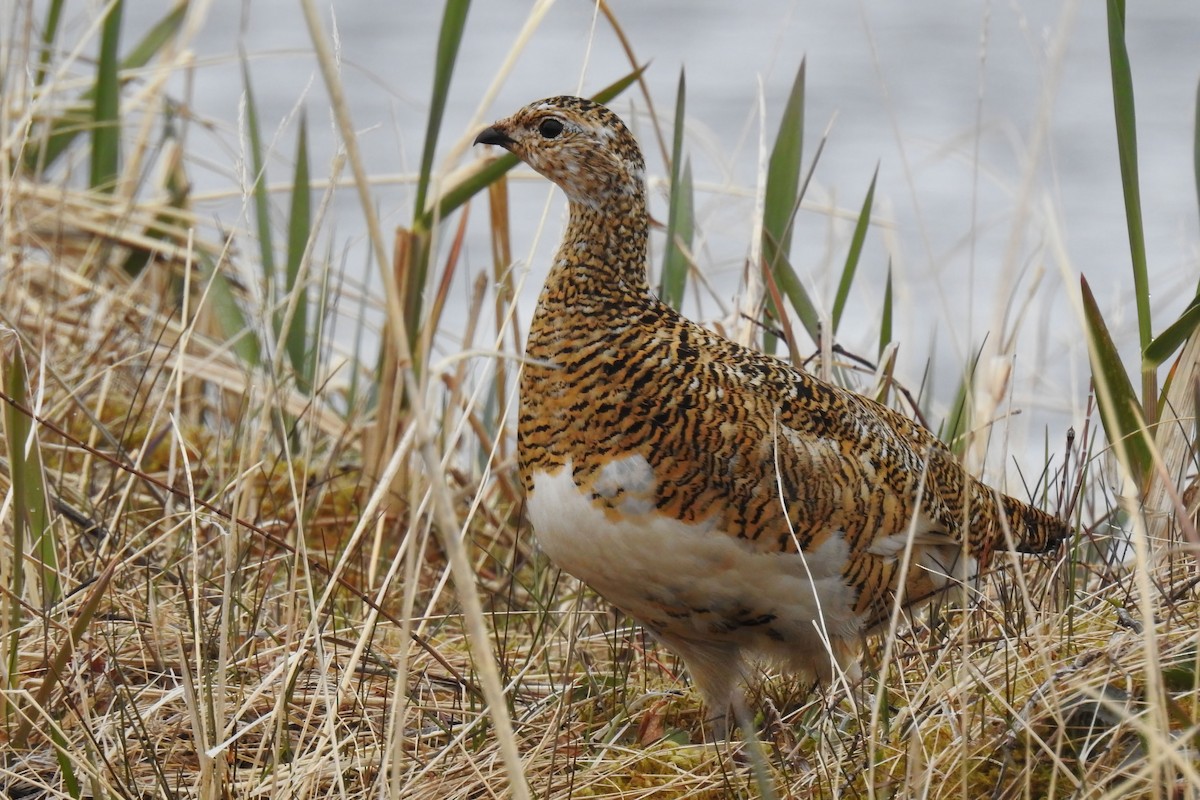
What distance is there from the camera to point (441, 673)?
3252 millimetres

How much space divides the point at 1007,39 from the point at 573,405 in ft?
41.1

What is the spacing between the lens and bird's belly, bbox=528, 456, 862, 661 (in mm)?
2781

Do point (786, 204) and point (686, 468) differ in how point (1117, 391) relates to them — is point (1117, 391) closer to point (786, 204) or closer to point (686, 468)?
point (686, 468)

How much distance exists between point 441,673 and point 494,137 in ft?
3.75

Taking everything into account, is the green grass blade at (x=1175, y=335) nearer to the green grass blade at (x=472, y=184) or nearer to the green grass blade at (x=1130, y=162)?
the green grass blade at (x=1130, y=162)

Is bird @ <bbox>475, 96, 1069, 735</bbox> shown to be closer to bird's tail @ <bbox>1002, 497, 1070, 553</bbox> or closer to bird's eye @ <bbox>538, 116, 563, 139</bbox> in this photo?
bird's eye @ <bbox>538, 116, 563, 139</bbox>

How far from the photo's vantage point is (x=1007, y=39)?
→ 46.9ft

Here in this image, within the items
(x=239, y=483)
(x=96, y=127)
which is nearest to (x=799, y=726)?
(x=239, y=483)

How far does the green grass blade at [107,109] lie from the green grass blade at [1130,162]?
327 cm

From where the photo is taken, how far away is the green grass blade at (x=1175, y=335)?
2861 millimetres

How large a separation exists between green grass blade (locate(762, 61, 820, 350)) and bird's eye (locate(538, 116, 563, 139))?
2.99 feet

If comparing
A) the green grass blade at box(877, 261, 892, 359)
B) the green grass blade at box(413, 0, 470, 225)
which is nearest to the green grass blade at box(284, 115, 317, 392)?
the green grass blade at box(413, 0, 470, 225)

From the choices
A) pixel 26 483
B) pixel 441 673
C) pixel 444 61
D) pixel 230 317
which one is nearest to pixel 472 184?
pixel 444 61

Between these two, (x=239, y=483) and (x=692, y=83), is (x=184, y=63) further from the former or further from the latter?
(x=692, y=83)
